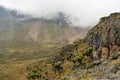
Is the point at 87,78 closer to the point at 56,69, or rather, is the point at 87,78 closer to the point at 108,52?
the point at 108,52

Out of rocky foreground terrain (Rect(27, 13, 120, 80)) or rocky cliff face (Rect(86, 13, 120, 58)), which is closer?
rocky foreground terrain (Rect(27, 13, 120, 80))

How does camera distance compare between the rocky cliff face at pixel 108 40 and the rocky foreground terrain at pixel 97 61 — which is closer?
the rocky foreground terrain at pixel 97 61

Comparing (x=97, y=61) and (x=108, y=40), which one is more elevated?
(x=108, y=40)

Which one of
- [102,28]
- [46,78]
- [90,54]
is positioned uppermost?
[102,28]

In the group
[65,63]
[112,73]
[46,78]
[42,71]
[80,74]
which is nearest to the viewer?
[112,73]

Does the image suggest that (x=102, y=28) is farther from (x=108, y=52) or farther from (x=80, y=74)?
(x=80, y=74)

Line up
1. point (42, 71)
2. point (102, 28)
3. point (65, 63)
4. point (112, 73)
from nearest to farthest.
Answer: point (112, 73) → point (102, 28) → point (65, 63) → point (42, 71)

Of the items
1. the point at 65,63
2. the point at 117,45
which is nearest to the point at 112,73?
the point at 117,45

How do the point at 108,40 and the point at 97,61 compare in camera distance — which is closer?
the point at 97,61

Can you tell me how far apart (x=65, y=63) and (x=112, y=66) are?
60210 millimetres

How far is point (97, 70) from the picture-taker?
262 ft

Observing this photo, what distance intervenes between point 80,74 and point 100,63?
20.6 ft

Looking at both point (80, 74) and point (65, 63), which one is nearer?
point (80, 74)

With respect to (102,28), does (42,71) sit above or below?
below
